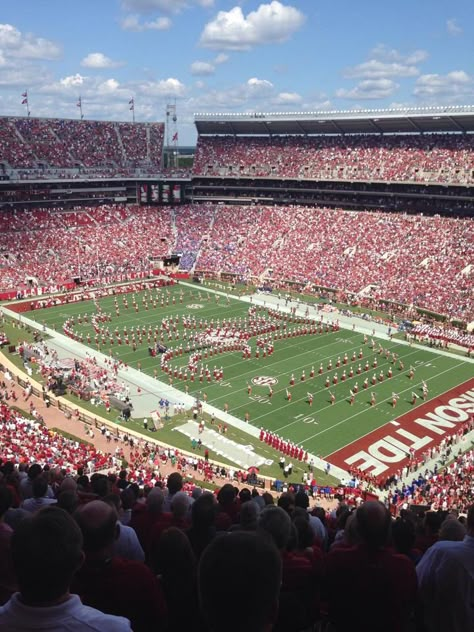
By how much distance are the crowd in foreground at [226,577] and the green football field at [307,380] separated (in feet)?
58.5

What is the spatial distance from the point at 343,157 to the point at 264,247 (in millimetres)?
13157

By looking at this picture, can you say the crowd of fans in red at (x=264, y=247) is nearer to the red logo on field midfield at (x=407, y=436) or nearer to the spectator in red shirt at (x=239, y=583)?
the red logo on field midfield at (x=407, y=436)

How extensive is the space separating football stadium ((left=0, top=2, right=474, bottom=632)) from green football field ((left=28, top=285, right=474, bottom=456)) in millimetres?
159

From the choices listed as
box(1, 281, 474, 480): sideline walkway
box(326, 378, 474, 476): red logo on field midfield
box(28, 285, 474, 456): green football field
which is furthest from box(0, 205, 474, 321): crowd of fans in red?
box(326, 378, 474, 476): red logo on field midfield

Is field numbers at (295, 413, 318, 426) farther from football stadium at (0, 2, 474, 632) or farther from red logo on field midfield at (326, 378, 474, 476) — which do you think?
red logo on field midfield at (326, 378, 474, 476)

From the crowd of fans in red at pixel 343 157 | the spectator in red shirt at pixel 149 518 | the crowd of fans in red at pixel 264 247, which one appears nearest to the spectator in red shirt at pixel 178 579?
the spectator in red shirt at pixel 149 518

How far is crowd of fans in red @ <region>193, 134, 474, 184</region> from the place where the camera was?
51.5m

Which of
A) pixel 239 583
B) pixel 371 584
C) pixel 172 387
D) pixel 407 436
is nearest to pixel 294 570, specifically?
pixel 371 584

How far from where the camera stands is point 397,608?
346 cm

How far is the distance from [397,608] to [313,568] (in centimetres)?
73

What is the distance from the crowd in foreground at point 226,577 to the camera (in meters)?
2.07

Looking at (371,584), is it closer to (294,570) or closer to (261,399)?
(294,570)

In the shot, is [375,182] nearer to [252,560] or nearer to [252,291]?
[252,291]

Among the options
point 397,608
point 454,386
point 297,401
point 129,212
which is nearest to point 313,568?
point 397,608
